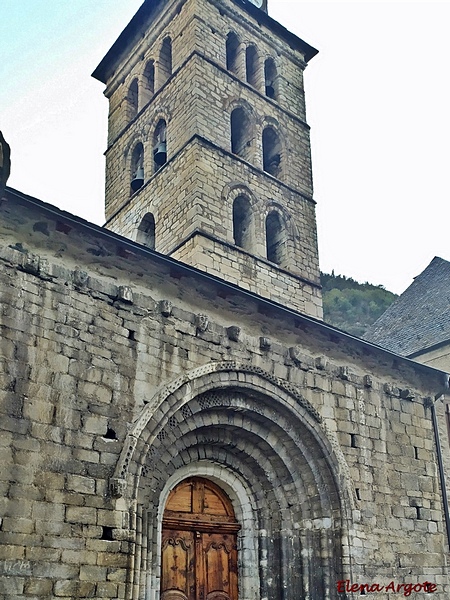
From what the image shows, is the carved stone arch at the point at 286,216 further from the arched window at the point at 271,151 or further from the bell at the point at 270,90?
the bell at the point at 270,90

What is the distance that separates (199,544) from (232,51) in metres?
11.5

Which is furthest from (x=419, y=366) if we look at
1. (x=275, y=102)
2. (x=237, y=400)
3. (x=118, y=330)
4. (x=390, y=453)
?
(x=275, y=102)

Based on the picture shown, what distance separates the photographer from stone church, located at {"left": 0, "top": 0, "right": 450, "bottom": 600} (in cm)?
654

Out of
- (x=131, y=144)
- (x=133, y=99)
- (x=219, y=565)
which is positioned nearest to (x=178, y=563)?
(x=219, y=565)

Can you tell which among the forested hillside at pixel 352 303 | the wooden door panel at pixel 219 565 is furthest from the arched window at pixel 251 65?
the forested hillside at pixel 352 303

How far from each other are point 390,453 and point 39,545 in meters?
5.72

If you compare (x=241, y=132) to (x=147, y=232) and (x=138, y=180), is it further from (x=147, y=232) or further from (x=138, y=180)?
(x=147, y=232)

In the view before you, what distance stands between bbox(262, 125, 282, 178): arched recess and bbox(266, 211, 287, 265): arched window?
1325 mm

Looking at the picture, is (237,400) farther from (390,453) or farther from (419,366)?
(419,366)

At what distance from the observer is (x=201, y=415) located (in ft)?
27.9

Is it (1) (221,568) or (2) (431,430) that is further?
(2) (431,430)

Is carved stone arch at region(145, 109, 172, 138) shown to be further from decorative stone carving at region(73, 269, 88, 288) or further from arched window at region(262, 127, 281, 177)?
decorative stone carving at region(73, 269, 88, 288)

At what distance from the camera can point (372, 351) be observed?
1047 centimetres

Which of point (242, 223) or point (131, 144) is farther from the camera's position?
point (131, 144)
